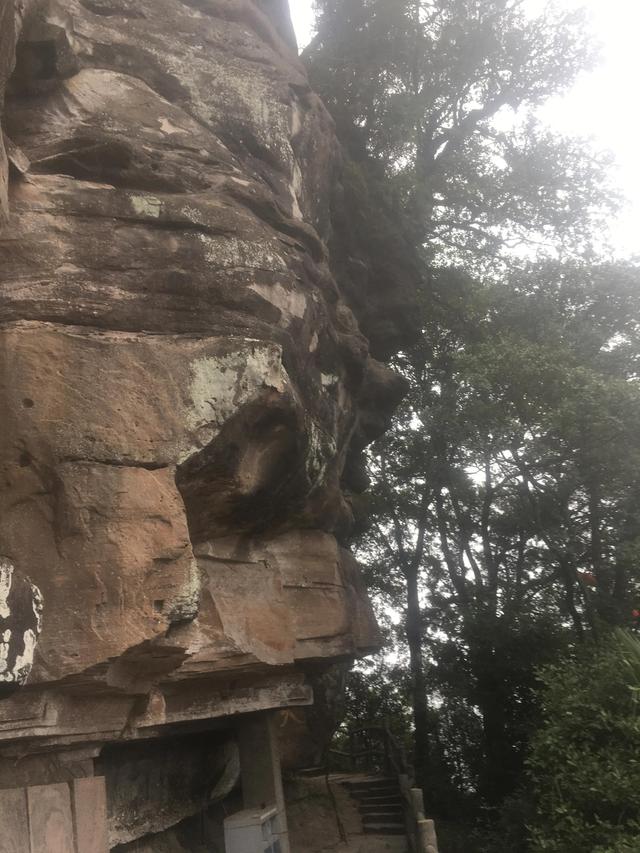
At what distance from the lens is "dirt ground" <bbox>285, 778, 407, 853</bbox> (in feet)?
38.4

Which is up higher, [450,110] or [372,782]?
[450,110]

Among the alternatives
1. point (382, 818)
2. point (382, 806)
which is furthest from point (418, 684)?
point (382, 818)

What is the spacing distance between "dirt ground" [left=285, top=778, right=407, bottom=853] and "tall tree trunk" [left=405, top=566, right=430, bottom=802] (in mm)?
2523

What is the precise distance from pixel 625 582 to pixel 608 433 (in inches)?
94.0

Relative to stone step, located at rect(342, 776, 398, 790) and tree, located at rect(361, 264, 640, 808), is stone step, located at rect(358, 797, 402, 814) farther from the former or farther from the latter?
tree, located at rect(361, 264, 640, 808)

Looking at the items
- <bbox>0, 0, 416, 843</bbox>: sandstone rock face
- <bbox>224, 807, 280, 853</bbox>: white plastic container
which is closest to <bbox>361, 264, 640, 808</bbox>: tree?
<bbox>0, 0, 416, 843</bbox>: sandstone rock face

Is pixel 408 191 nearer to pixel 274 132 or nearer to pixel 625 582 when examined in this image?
pixel 274 132

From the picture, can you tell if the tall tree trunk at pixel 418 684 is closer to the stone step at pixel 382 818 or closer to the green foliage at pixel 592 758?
the stone step at pixel 382 818

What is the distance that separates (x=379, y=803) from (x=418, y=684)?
4.16 meters

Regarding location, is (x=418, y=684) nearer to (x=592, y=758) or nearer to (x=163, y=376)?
(x=592, y=758)

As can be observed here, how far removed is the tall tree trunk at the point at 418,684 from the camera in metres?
16.0

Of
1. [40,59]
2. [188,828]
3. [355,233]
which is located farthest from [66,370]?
[355,233]

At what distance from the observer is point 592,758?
8320 mm

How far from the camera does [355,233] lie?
44.3 feet
